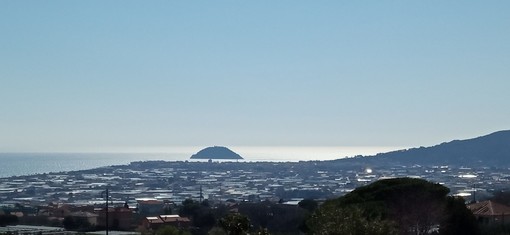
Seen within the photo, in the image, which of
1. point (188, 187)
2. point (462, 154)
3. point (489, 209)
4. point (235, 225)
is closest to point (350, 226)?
point (235, 225)

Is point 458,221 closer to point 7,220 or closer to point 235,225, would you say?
point 235,225

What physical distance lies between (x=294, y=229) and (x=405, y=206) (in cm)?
1603

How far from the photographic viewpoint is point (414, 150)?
180 meters

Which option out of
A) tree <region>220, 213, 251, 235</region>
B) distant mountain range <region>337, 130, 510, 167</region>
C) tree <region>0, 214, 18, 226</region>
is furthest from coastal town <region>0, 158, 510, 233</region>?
tree <region>220, 213, 251, 235</region>

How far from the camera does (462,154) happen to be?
172500 millimetres

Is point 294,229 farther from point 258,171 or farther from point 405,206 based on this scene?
point 258,171

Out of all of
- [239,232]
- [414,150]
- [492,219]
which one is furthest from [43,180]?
[239,232]

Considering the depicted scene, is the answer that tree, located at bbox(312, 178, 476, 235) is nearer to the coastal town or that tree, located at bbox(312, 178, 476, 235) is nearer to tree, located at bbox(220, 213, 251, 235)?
tree, located at bbox(220, 213, 251, 235)

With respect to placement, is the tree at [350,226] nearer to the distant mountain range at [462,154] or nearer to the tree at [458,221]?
the tree at [458,221]

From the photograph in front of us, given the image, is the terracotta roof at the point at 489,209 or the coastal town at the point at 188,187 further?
the coastal town at the point at 188,187

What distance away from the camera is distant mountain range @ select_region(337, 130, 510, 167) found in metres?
165

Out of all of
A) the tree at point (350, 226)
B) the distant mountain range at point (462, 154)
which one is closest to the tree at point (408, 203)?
the tree at point (350, 226)

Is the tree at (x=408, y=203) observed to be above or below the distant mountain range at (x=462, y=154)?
below

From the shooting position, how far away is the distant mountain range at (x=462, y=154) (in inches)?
6511
